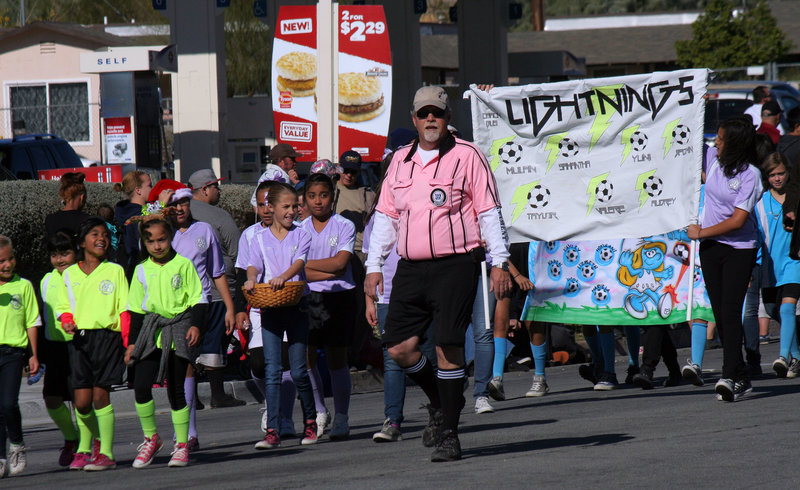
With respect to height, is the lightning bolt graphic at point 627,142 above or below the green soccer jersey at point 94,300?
above

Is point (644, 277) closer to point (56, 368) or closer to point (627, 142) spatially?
point (627, 142)

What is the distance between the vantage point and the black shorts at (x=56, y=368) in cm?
837

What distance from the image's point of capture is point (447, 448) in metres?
7.17

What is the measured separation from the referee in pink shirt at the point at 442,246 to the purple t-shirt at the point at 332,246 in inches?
63.3

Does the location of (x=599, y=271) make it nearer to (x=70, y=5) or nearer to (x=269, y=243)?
(x=269, y=243)

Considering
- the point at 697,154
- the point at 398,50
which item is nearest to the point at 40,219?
the point at 697,154

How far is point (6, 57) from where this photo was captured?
42438 millimetres

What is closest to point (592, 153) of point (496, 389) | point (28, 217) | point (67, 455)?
point (496, 389)

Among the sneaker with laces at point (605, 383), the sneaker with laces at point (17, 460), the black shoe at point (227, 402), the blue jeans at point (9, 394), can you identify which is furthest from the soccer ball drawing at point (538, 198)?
the sneaker with laces at point (17, 460)

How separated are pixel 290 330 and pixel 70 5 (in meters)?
58.9

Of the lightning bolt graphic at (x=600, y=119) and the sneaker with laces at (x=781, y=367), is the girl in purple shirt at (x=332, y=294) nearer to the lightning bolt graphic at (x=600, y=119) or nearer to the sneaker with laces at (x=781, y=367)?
the lightning bolt graphic at (x=600, y=119)

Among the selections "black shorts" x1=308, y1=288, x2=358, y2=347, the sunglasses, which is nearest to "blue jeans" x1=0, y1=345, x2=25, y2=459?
"black shorts" x1=308, y1=288, x2=358, y2=347

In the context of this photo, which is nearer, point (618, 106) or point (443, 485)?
point (443, 485)

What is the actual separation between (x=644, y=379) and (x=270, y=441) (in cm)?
374
